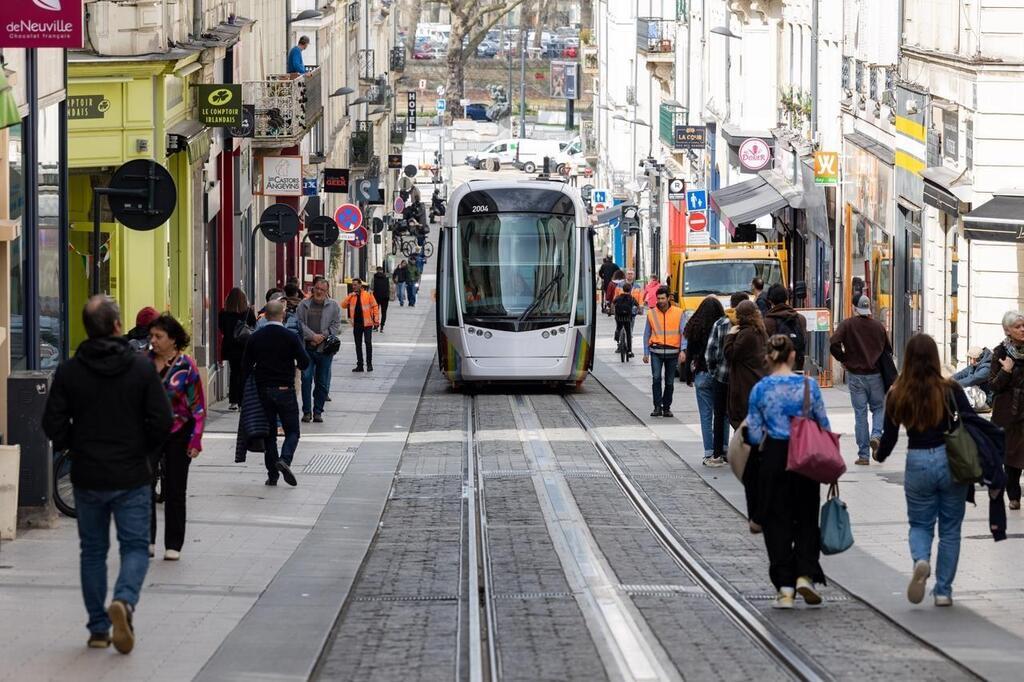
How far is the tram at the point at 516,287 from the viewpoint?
2908 centimetres

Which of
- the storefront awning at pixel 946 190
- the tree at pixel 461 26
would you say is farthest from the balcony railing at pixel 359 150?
the tree at pixel 461 26

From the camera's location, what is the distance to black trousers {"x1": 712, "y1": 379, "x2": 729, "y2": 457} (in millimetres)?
18969

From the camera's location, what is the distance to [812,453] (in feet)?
36.4

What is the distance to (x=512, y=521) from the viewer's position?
1543cm

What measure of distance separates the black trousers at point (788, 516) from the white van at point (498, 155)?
97637mm

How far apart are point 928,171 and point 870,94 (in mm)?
6925

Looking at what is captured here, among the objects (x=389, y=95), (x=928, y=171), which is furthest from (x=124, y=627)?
(x=389, y=95)

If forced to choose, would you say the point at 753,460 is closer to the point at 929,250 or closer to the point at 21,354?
the point at 21,354

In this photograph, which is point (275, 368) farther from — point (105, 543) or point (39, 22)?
point (105, 543)

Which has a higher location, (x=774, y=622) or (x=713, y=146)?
(x=713, y=146)

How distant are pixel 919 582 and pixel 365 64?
6541 centimetres

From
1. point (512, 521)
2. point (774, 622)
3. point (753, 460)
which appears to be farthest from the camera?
point (512, 521)

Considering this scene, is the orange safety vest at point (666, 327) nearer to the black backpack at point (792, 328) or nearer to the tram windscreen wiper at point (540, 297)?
the black backpack at point (792, 328)

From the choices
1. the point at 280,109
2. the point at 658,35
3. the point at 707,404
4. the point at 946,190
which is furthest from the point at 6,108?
the point at 658,35
